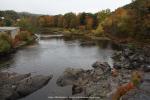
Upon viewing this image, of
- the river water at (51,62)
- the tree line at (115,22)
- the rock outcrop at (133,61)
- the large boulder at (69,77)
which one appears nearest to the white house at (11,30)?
the river water at (51,62)

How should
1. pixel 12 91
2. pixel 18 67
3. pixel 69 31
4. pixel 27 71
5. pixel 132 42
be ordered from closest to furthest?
1. pixel 12 91
2. pixel 27 71
3. pixel 18 67
4. pixel 132 42
5. pixel 69 31

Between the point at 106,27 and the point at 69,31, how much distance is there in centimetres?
1985

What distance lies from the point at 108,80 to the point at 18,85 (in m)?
9.98

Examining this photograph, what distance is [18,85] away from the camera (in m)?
27.4

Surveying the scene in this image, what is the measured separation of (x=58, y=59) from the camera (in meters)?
43.2

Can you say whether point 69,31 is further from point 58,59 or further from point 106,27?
point 58,59

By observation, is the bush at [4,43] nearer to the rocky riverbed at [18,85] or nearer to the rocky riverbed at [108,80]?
the rocky riverbed at [18,85]

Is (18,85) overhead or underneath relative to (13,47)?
underneath

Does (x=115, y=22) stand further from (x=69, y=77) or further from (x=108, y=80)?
(x=108, y=80)

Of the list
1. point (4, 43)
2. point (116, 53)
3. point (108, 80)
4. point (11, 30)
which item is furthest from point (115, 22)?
point (108, 80)

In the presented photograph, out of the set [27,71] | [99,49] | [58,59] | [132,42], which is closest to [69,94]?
[27,71]

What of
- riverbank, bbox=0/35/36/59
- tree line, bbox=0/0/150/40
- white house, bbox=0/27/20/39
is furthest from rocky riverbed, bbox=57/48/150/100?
white house, bbox=0/27/20/39

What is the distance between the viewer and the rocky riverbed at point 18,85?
25.5m

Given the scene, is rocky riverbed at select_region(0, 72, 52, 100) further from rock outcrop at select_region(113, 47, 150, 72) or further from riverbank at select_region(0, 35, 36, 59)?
riverbank at select_region(0, 35, 36, 59)
